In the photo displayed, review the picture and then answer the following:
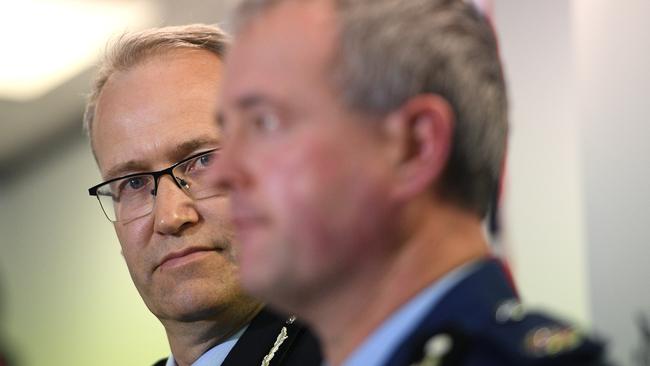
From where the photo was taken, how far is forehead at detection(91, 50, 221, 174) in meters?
1.69

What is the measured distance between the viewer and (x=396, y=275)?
974mm

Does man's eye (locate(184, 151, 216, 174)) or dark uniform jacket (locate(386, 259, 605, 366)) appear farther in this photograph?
man's eye (locate(184, 151, 216, 174))

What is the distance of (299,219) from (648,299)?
1.19 meters

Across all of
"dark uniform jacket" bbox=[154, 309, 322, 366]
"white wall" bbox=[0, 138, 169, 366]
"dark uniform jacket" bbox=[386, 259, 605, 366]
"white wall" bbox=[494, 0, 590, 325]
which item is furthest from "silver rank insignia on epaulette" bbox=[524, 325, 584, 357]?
"white wall" bbox=[0, 138, 169, 366]

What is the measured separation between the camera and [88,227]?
552 centimetres

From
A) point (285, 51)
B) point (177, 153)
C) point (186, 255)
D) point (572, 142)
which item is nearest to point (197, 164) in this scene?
point (177, 153)

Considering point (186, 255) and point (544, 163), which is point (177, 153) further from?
point (544, 163)

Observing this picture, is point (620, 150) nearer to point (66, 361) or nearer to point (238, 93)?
point (238, 93)

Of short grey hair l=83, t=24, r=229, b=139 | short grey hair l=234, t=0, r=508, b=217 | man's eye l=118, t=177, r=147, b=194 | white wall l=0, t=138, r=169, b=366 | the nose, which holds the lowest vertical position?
white wall l=0, t=138, r=169, b=366

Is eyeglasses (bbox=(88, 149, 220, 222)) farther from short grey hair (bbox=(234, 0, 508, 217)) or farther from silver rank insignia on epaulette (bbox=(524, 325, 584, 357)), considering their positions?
silver rank insignia on epaulette (bbox=(524, 325, 584, 357))

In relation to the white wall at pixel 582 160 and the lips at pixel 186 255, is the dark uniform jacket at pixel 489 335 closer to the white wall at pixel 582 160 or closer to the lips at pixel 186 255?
the lips at pixel 186 255

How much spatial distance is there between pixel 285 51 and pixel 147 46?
2.81 ft

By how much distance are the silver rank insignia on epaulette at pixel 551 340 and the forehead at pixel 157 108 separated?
0.89m

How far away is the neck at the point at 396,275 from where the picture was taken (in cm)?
97
